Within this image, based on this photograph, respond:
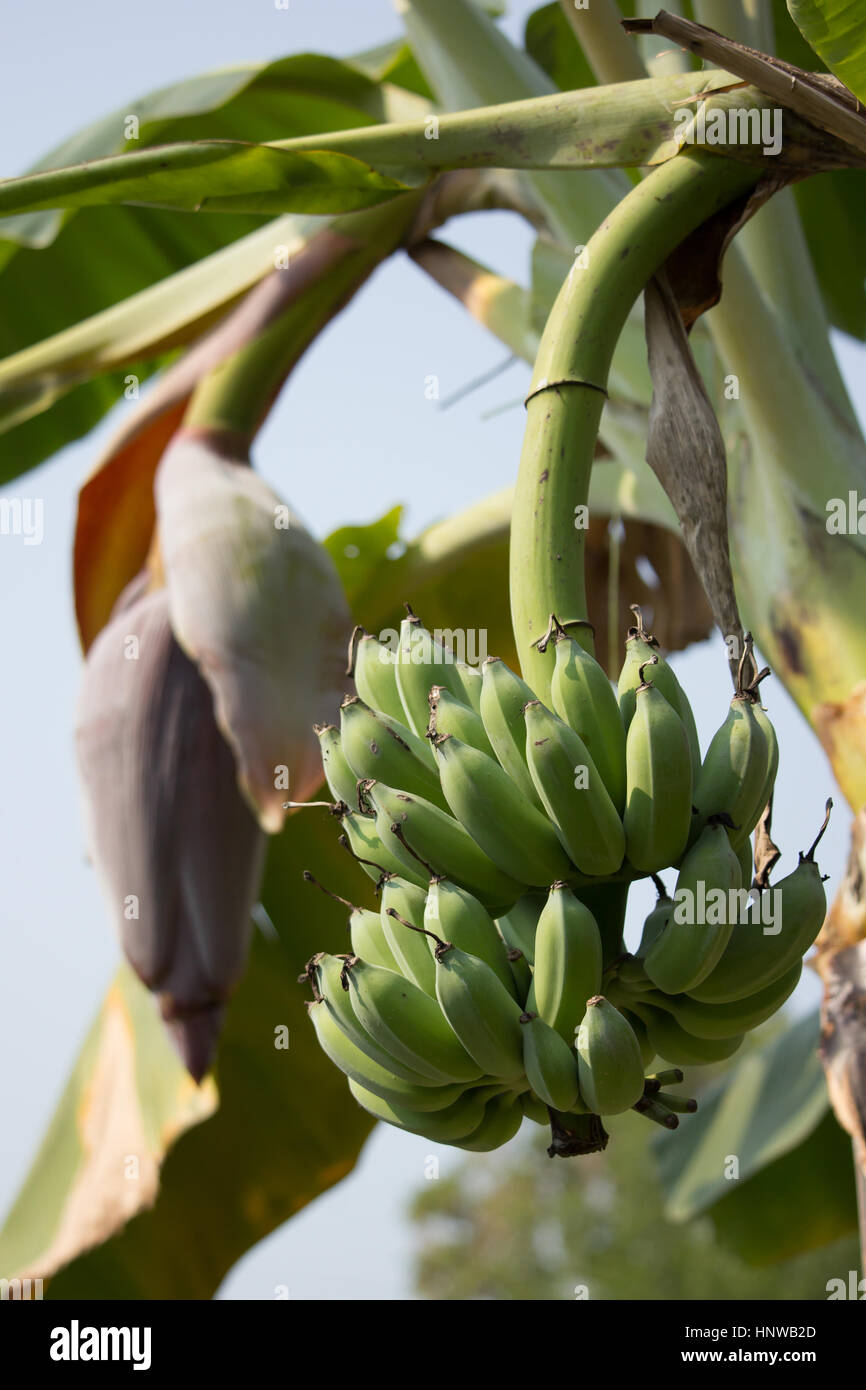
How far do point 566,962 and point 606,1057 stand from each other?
0.13 ft

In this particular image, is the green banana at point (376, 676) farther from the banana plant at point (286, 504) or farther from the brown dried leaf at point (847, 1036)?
the brown dried leaf at point (847, 1036)

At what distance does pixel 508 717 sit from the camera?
1.74 ft

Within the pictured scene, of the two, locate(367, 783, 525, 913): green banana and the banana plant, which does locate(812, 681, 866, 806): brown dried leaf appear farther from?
locate(367, 783, 525, 913): green banana

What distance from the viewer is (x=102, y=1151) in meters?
1.64

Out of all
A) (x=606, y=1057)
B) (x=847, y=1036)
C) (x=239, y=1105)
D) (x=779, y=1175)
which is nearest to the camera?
(x=606, y=1057)

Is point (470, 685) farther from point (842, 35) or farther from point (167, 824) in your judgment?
point (167, 824)

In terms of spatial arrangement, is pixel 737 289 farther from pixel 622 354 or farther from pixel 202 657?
pixel 202 657

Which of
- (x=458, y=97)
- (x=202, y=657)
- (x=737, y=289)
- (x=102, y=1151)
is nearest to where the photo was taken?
(x=737, y=289)

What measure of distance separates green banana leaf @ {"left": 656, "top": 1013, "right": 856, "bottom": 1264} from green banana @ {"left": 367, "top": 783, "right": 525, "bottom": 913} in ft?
6.30

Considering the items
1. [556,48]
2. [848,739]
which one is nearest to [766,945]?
[848,739]

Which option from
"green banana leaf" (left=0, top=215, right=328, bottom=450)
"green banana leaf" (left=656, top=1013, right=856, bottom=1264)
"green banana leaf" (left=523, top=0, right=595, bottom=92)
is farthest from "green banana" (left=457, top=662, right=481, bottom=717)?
"green banana leaf" (left=656, top=1013, right=856, bottom=1264)

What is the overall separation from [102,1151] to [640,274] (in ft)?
4.72
